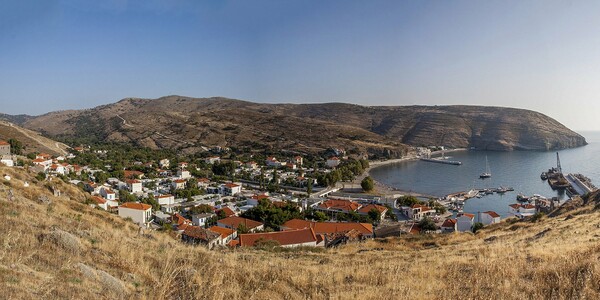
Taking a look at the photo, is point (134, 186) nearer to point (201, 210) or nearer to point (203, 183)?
point (203, 183)

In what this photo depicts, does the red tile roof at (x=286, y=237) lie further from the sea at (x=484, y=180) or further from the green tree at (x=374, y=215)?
the sea at (x=484, y=180)

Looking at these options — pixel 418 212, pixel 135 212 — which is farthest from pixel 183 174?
pixel 418 212

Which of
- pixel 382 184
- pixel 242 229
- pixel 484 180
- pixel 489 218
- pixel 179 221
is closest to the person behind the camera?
pixel 242 229

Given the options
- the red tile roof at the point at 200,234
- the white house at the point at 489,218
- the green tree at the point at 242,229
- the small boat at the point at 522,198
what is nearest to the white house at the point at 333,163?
the small boat at the point at 522,198

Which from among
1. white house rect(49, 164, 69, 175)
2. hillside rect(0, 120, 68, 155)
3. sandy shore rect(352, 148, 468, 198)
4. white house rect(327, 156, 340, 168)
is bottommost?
sandy shore rect(352, 148, 468, 198)

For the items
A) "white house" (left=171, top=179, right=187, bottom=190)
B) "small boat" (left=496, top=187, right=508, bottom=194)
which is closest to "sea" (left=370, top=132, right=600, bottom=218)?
"small boat" (left=496, top=187, right=508, bottom=194)

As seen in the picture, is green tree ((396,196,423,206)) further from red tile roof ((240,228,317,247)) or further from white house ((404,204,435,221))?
red tile roof ((240,228,317,247))
